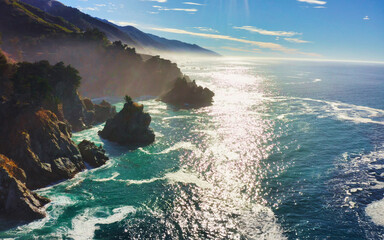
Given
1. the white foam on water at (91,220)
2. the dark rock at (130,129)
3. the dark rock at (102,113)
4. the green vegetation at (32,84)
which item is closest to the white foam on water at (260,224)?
the white foam on water at (91,220)

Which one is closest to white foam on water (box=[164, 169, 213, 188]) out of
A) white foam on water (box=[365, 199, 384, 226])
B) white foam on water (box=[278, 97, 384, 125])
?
white foam on water (box=[365, 199, 384, 226])

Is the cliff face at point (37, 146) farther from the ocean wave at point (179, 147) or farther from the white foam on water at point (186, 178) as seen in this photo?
the white foam on water at point (186, 178)

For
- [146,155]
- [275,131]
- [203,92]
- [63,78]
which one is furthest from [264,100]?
[63,78]

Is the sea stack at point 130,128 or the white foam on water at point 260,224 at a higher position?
the sea stack at point 130,128

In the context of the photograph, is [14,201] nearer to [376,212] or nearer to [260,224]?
[260,224]

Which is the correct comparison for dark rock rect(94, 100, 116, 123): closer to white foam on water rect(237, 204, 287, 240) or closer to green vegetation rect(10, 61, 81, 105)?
green vegetation rect(10, 61, 81, 105)

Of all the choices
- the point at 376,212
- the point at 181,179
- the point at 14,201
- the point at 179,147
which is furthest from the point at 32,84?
the point at 376,212
